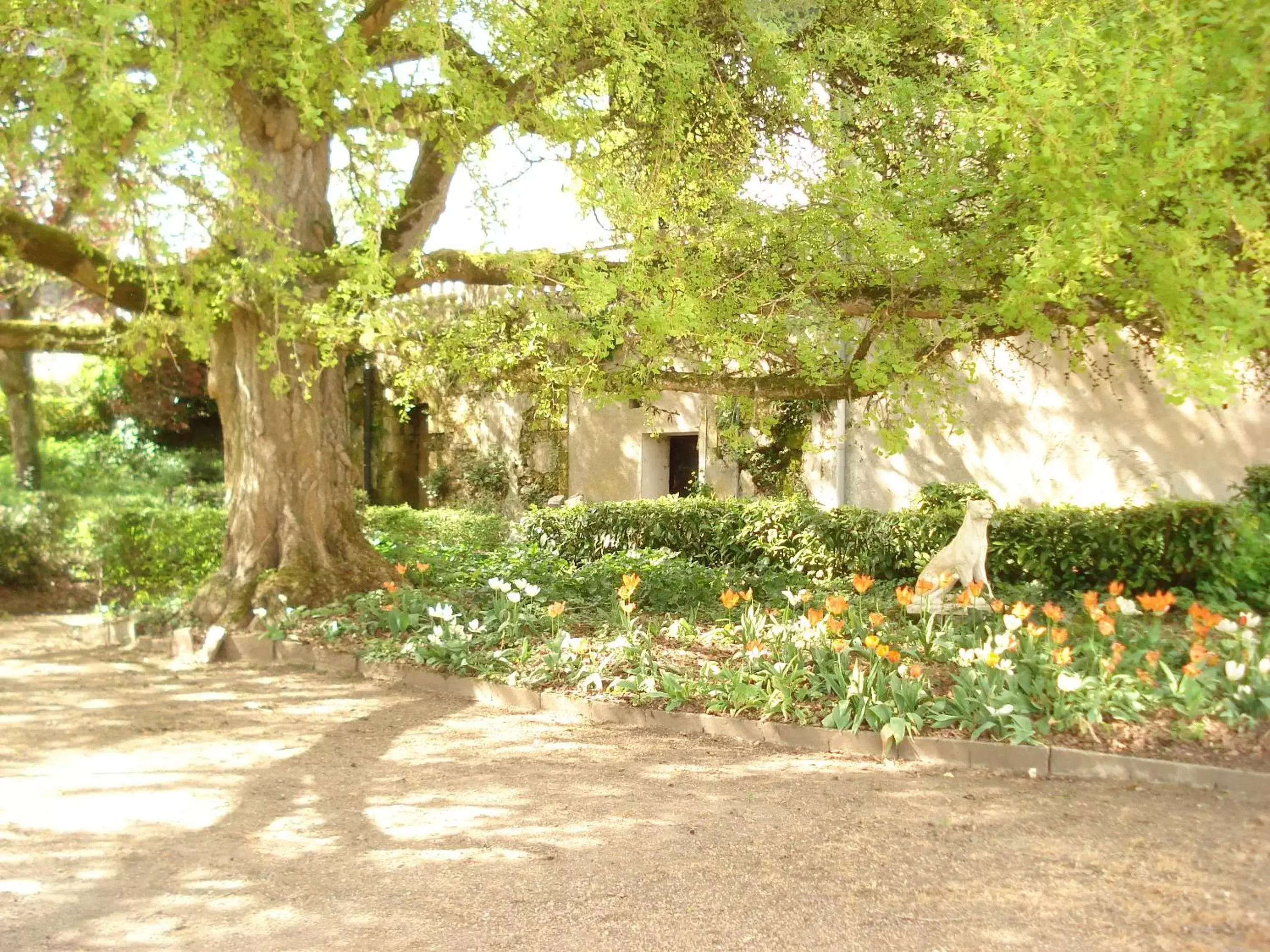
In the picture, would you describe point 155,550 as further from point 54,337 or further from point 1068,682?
point 1068,682

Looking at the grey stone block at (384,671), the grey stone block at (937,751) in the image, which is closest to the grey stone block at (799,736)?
the grey stone block at (937,751)

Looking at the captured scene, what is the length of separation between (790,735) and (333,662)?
12.5 feet

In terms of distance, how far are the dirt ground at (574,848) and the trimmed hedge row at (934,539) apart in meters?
4.90

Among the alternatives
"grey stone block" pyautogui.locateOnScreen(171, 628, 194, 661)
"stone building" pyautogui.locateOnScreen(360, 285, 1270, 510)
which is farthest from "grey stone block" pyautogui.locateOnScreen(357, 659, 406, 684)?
"stone building" pyautogui.locateOnScreen(360, 285, 1270, 510)

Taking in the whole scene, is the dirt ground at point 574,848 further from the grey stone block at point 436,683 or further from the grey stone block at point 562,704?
the grey stone block at point 436,683

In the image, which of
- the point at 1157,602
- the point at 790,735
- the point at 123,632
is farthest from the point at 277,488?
the point at 1157,602

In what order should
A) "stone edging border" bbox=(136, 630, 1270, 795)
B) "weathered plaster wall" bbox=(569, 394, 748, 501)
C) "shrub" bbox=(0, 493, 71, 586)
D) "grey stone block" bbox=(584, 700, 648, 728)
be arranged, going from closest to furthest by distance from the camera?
"stone edging border" bbox=(136, 630, 1270, 795) → "grey stone block" bbox=(584, 700, 648, 728) → "shrub" bbox=(0, 493, 71, 586) → "weathered plaster wall" bbox=(569, 394, 748, 501)

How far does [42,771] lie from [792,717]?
13.0 feet

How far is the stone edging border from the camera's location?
508cm

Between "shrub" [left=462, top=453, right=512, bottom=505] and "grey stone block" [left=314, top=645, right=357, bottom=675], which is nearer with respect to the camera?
"grey stone block" [left=314, top=645, right=357, bottom=675]

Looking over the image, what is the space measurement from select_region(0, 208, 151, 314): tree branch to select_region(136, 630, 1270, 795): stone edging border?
10.5 feet

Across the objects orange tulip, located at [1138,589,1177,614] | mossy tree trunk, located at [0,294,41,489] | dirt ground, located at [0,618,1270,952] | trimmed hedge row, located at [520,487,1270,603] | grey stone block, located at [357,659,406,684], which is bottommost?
dirt ground, located at [0,618,1270,952]

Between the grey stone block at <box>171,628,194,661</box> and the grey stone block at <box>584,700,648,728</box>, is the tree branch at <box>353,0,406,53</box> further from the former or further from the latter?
the grey stone block at <box>584,700,648,728</box>

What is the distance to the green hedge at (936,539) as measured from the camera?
9.09 meters
